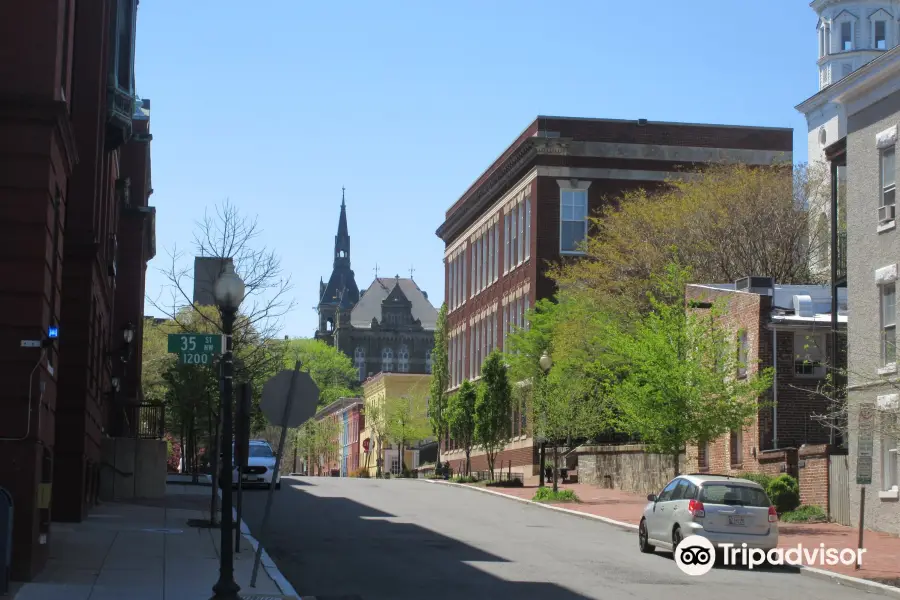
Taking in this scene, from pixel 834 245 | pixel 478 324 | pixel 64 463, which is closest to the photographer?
pixel 64 463

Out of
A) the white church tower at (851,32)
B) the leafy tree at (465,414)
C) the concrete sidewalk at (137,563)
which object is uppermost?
the white church tower at (851,32)

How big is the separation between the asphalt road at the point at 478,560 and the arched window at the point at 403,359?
146631 millimetres

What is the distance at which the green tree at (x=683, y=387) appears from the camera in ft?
94.7

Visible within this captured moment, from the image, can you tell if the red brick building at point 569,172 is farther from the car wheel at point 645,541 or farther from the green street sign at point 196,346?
the green street sign at point 196,346

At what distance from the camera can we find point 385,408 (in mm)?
93000

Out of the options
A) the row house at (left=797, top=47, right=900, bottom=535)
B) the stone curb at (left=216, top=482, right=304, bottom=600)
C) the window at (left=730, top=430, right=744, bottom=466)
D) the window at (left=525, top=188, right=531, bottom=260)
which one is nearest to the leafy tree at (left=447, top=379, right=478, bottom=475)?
the window at (left=525, top=188, right=531, bottom=260)

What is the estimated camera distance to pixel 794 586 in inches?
726

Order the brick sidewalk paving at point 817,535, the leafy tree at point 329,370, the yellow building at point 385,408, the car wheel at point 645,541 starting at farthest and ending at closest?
the leafy tree at point 329,370 → the yellow building at point 385,408 → the car wheel at point 645,541 → the brick sidewalk paving at point 817,535

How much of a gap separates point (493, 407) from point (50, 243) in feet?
113

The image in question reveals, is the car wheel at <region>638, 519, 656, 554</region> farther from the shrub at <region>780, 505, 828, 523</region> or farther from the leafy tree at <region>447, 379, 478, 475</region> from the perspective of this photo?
the leafy tree at <region>447, 379, 478, 475</region>

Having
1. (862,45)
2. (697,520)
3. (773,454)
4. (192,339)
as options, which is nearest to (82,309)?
(192,339)

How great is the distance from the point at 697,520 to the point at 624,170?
131 ft

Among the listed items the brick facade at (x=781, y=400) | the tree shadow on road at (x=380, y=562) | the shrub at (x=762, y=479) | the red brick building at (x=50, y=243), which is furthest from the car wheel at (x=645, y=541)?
the brick facade at (x=781, y=400)

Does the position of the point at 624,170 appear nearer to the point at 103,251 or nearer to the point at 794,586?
the point at 103,251
